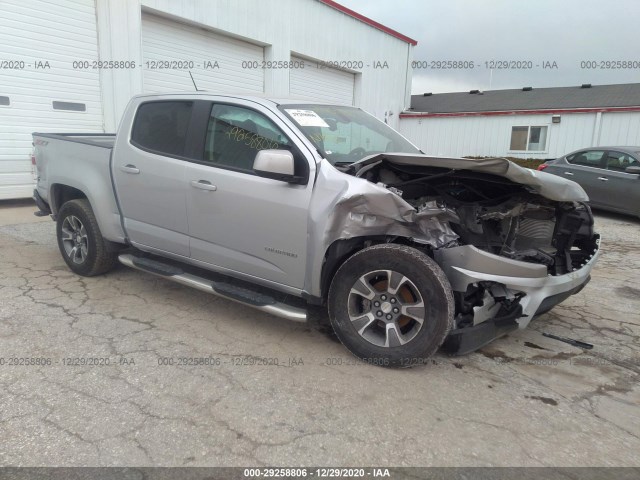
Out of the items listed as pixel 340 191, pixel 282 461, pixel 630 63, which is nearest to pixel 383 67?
pixel 630 63

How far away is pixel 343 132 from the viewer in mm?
3912

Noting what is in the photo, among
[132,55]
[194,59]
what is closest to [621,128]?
[194,59]

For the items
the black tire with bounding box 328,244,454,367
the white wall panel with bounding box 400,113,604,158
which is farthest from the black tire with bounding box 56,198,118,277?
the white wall panel with bounding box 400,113,604,158

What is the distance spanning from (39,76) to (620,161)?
1161 cm

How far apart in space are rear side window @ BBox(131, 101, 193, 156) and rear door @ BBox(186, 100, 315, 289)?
11.8 inches

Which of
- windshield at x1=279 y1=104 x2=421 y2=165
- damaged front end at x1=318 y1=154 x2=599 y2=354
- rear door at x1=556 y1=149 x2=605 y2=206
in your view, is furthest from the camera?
rear door at x1=556 y1=149 x2=605 y2=206

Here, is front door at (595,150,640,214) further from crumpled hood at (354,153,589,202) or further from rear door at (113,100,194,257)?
rear door at (113,100,194,257)

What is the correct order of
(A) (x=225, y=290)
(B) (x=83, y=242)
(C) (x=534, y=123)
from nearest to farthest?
(A) (x=225, y=290), (B) (x=83, y=242), (C) (x=534, y=123)

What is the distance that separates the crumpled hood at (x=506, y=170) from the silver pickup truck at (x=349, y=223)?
0.03ft

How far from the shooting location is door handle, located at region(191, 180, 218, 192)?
3.68 meters

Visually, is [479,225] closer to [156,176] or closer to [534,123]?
[156,176]

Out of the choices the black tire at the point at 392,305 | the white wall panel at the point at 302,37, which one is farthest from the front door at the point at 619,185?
the black tire at the point at 392,305

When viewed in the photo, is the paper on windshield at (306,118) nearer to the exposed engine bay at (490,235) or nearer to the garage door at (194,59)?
the exposed engine bay at (490,235)

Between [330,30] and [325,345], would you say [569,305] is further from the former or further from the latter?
[330,30]
